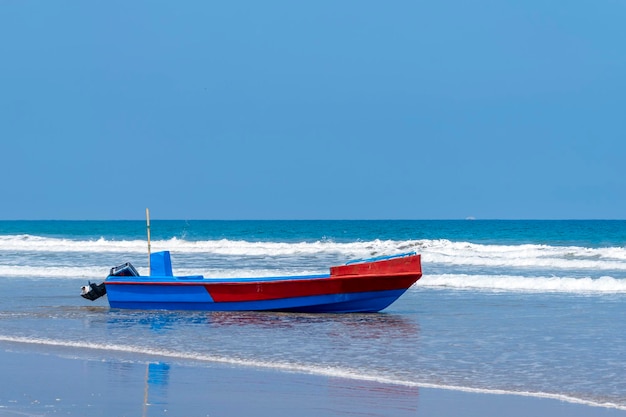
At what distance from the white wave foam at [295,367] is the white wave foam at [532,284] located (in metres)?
11.2

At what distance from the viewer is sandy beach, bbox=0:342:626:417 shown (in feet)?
25.3

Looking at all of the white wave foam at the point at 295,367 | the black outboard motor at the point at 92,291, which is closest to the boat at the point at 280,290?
the black outboard motor at the point at 92,291

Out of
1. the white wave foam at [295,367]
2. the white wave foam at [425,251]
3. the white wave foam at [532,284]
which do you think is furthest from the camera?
the white wave foam at [425,251]

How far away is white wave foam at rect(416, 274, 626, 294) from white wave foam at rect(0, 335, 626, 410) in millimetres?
11212

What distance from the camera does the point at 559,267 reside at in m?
27.2

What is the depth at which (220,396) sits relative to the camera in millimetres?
8367

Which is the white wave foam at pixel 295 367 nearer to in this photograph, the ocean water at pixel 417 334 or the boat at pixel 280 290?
the ocean water at pixel 417 334

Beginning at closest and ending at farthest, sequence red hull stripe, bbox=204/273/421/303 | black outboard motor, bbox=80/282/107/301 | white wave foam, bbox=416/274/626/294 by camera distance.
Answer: red hull stripe, bbox=204/273/421/303, black outboard motor, bbox=80/282/107/301, white wave foam, bbox=416/274/626/294

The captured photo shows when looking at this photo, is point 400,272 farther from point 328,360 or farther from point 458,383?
point 458,383

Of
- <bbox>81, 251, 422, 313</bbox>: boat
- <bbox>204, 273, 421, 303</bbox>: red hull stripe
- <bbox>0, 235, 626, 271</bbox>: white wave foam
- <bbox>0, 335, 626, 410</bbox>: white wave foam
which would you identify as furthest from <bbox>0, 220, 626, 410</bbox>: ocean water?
<bbox>0, 235, 626, 271</bbox>: white wave foam

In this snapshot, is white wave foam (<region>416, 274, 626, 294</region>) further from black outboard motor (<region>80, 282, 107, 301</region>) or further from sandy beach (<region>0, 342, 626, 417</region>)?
sandy beach (<region>0, 342, 626, 417</region>)

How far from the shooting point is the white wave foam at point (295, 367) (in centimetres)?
854

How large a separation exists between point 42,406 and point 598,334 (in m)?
8.41

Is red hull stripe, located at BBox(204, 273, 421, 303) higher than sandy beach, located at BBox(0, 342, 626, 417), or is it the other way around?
red hull stripe, located at BBox(204, 273, 421, 303)
